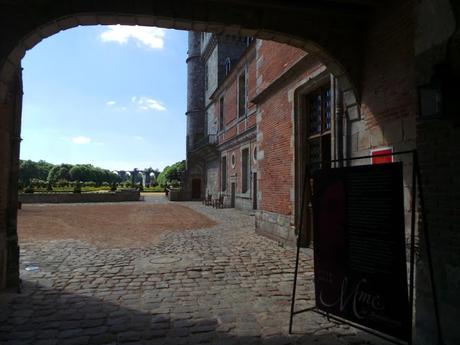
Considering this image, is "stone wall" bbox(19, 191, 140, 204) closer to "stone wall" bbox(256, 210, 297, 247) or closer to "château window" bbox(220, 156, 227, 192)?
"château window" bbox(220, 156, 227, 192)

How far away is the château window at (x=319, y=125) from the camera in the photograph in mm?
8266

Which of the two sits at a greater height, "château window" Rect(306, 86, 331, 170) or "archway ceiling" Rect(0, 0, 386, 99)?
"archway ceiling" Rect(0, 0, 386, 99)

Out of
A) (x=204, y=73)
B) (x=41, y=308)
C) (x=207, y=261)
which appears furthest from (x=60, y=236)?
(x=204, y=73)

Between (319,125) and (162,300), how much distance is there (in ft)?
18.2

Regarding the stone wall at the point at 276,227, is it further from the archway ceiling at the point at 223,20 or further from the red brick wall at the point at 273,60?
the archway ceiling at the point at 223,20

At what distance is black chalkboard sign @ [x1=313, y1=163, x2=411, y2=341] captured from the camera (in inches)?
124

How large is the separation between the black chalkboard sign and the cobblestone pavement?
552 mm

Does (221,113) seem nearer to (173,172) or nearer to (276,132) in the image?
(276,132)

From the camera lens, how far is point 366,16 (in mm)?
5598

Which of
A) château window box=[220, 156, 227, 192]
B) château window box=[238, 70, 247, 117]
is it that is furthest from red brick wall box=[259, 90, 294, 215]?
château window box=[220, 156, 227, 192]

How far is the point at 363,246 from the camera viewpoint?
3.43m

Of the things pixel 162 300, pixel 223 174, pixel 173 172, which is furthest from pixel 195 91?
pixel 173 172

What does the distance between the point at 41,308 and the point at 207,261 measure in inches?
133

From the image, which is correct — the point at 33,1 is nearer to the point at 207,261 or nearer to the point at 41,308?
the point at 41,308
